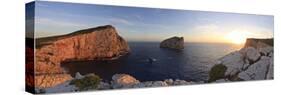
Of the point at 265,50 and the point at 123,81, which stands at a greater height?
the point at 265,50

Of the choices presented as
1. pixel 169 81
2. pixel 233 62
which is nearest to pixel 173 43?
pixel 169 81

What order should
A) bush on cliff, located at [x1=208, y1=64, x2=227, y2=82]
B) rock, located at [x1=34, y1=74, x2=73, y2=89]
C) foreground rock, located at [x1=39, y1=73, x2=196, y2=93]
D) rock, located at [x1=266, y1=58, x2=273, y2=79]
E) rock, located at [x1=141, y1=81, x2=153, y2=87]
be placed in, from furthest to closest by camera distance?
rock, located at [x1=266, y1=58, x2=273, y2=79] → bush on cliff, located at [x1=208, y1=64, x2=227, y2=82] → rock, located at [x1=141, y1=81, x2=153, y2=87] → foreground rock, located at [x1=39, y1=73, x2=196, y2=93] → rock, located at [x1=34, y1=74, x2=73, y2=89]

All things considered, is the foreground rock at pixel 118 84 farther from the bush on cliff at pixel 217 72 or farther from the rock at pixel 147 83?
the bush on cliff at pixel 217 72

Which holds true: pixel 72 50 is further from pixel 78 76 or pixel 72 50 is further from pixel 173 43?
pixel 173 43

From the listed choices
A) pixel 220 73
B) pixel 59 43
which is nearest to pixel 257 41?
pixel 220 73

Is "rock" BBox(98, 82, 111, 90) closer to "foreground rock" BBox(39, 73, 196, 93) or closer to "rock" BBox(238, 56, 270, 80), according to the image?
"foreground rock" BBox(39, 73, 196, 93)

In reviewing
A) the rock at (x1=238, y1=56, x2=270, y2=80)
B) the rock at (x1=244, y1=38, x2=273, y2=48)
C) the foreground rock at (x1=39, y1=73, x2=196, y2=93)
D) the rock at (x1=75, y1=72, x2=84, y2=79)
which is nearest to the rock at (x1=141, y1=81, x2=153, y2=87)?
the foreground rock at (x1=39, y1=73, x2=196, y2=93)

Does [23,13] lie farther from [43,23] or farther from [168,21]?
[168,21]

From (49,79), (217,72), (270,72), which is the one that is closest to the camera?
(49,79)
